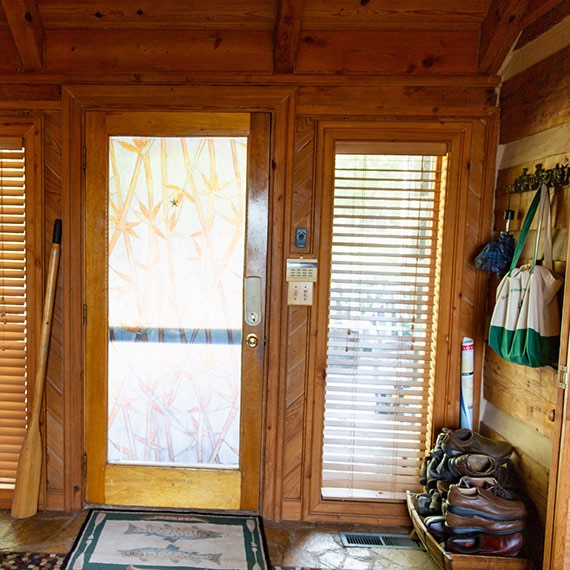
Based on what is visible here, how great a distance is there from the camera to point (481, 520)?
6.65ft

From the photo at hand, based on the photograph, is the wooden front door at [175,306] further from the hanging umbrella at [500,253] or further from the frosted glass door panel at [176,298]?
the hanging umbrella at [500,253]

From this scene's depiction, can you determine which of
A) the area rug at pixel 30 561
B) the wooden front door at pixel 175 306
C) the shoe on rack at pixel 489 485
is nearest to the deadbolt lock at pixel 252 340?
the wooden front door at pixel 175 306

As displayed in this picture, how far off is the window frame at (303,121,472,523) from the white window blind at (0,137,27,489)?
1491 millimetres

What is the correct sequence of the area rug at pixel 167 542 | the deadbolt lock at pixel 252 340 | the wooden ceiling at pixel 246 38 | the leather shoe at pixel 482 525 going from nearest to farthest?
the leather shoe at pixel 482 525, the area rug at pixel 167 542, the wooden ceiling at pixel 246 38, the deadbolt lock at pixel 252 340

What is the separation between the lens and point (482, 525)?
2.03 metres

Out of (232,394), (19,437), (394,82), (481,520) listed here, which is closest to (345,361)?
(232,394)

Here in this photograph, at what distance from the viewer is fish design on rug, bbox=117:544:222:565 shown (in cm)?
230

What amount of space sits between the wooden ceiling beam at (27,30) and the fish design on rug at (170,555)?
2.34 m

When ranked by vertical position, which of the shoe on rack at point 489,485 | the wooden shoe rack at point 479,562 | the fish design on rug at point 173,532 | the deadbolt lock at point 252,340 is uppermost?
the deadbolt lock at point 252,340

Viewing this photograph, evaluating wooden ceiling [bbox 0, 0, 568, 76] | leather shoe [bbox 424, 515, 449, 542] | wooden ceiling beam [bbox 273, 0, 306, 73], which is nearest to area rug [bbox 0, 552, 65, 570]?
leather shoe [bbox 424, 515, 449, 542]

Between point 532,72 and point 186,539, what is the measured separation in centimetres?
263

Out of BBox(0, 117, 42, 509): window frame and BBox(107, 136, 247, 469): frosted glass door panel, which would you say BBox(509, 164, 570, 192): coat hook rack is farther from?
BBox(0, 117, 42, 509): window frame

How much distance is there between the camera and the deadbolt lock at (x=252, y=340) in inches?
102

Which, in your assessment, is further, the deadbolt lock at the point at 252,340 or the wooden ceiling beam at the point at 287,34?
the deadbolt lock at the point at 252,340
